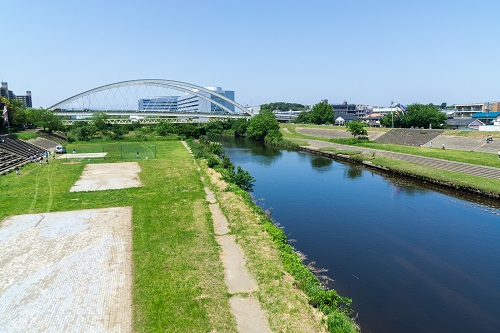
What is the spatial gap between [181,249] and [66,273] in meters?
4.50

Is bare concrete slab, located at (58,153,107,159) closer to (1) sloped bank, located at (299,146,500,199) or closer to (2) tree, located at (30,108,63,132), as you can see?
(2) tree, located at (30,108,63,132)

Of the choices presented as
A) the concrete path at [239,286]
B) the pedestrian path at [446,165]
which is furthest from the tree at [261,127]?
the concrete path at [239,286]

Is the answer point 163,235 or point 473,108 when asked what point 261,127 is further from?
point 473,108

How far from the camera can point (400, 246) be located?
57.8ft

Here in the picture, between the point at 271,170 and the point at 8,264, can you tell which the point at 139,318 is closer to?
the point at 8,264

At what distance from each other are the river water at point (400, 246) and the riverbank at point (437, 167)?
4.75 feet

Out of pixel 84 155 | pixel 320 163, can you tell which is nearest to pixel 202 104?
pixel 84 155

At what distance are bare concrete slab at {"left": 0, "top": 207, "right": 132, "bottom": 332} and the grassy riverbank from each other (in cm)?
66

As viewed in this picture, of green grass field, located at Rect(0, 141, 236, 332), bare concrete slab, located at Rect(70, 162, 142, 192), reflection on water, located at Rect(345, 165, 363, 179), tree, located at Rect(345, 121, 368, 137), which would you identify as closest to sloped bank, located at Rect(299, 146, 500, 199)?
reflection on water, located at Rect(345, 165, 363, 179)

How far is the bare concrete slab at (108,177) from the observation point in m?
27.0

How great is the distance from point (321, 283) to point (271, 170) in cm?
2702

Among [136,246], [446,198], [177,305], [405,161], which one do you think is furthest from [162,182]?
[405,161]

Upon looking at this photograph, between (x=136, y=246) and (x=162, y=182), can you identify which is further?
(x=162, y=182)

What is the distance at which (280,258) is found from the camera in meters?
14.2
